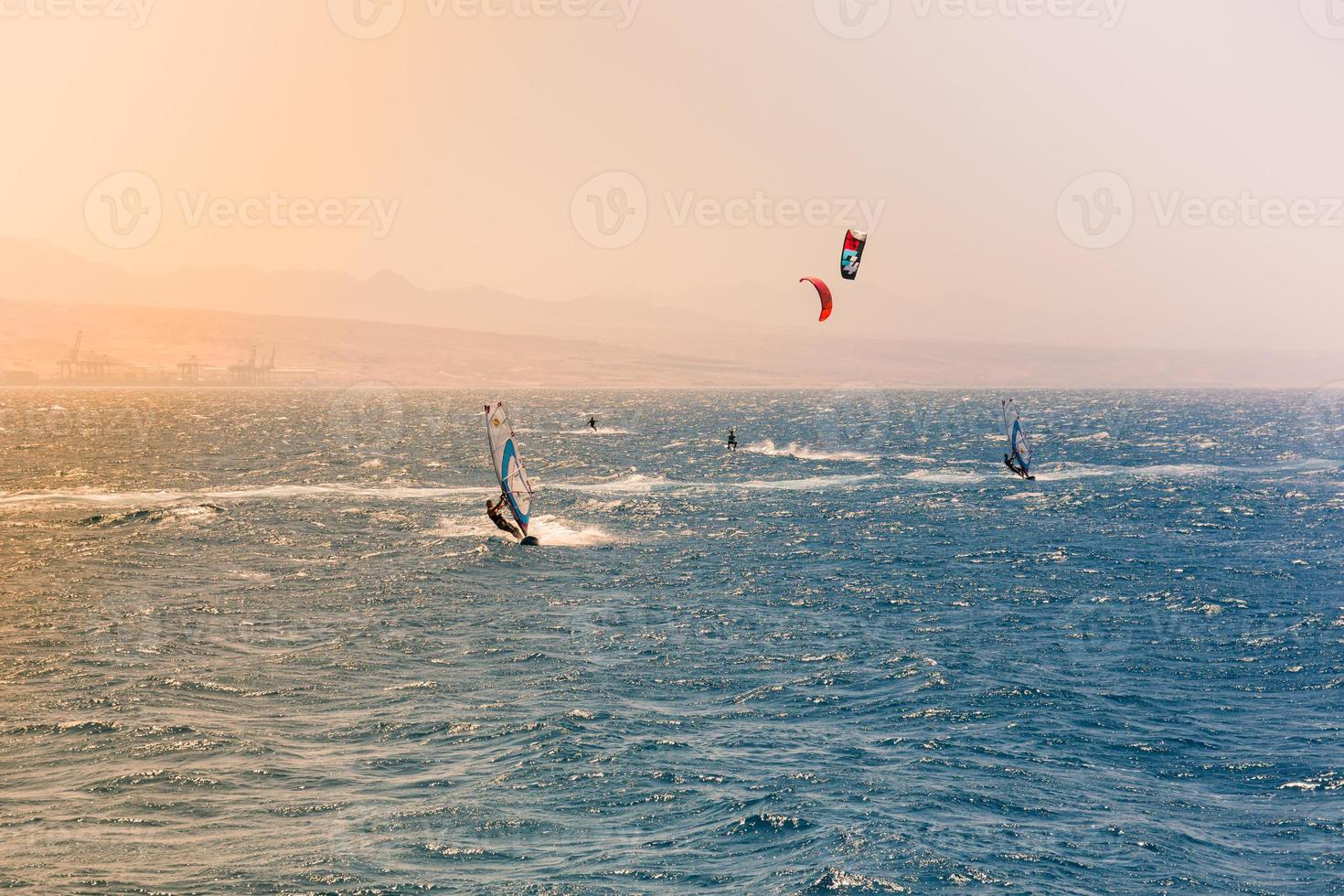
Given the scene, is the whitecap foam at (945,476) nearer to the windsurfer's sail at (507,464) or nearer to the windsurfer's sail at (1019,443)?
the windsurfer's sail at (1019,443)

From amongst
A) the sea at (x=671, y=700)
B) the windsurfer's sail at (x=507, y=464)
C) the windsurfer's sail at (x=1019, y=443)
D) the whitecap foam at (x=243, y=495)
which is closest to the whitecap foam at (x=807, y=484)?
the windsurfer's sail at (x=1019, y=443)

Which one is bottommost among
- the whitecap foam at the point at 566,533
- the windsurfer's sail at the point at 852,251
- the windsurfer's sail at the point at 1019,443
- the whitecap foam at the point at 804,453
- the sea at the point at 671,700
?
the sea at the point at 671,700

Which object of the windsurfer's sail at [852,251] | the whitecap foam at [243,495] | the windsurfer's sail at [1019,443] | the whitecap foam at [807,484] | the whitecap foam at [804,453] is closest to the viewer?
the windsurfer's sail at [852,251]

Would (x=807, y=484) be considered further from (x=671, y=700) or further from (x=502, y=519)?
(x=671, y=700)

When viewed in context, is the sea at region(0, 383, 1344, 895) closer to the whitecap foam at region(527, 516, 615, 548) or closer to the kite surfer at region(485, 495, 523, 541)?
the whitecap foam at region(527, 516, 615, 548)

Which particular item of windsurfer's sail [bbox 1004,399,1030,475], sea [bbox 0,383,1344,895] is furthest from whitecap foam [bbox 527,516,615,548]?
windsurfer's sail [bbox 1004,399,1030,475]

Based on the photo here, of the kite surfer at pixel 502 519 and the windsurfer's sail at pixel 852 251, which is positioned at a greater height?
the windsurfer's sail at pixel 852 251

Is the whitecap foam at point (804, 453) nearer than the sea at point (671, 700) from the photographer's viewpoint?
No

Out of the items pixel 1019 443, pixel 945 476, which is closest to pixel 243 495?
pixel 945 476
